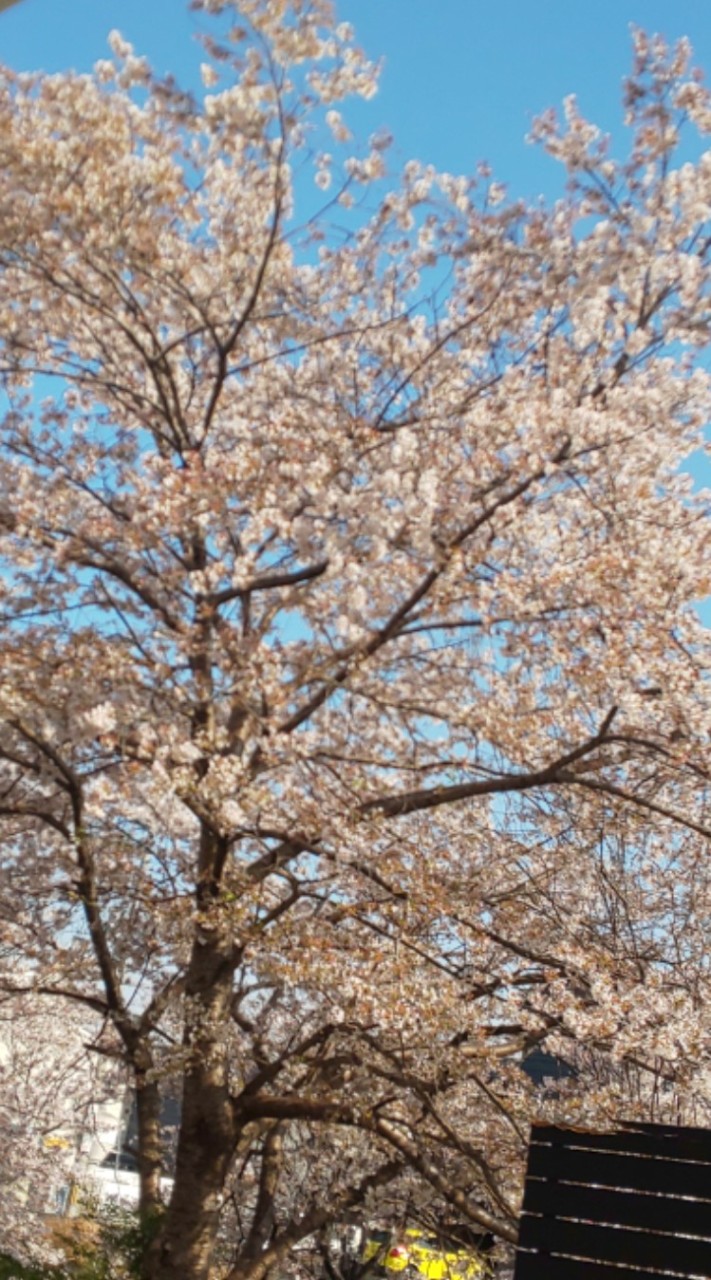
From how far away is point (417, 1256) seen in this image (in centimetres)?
1018

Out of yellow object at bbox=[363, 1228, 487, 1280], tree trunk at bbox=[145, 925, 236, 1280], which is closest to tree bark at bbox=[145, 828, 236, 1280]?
tree trunk at bbox=[145, 925, 236, 1280]

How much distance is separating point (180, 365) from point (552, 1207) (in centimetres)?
561

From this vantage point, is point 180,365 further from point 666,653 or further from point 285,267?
point 666,653

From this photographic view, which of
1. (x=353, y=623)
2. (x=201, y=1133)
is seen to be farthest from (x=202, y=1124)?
(x=353, y=623)

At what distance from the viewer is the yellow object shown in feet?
28.8

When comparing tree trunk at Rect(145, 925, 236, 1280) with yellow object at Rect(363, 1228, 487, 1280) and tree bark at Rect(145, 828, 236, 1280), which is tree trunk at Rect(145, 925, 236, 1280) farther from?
yellow object at Rect(363, 1228, 487, 1280)

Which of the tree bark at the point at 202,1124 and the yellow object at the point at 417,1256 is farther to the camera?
the yellow object at the point at 417,1256

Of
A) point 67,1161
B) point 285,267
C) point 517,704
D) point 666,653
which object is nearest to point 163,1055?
point 517,704

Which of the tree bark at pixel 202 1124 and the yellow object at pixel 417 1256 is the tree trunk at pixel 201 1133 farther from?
the yellow object at pixel 417 1256

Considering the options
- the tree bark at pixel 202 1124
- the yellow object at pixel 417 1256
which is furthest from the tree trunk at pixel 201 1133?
the yellow object at pixel 417 1256

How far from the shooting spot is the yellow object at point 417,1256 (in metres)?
8.77

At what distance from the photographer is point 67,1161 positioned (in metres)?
15.0

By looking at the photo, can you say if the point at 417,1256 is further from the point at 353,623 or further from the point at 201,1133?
the point at 353,623

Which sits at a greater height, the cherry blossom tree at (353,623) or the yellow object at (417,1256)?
the cherry blossom tree at (353,623)
